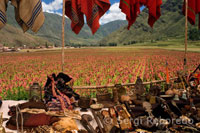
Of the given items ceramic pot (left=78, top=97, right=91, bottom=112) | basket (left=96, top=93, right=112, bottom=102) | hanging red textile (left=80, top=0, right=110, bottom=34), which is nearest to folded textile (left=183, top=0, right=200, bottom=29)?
hanging red textile (left=80, top=0, right=110, bottom=34)

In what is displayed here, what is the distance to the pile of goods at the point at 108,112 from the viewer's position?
267 centimetres

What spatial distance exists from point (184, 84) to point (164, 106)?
1.80 meters

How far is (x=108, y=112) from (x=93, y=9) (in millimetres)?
2023

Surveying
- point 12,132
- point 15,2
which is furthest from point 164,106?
point 15,2

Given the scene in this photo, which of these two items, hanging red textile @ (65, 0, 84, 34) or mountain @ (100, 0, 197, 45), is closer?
hanging red textile @ (65, 0, 84, 34)

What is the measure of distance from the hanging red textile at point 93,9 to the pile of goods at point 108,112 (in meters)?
1.28

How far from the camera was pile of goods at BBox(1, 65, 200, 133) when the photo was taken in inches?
105

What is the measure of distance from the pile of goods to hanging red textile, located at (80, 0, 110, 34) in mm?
1277

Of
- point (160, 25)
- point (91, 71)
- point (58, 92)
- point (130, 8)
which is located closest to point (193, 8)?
point (130, 8)

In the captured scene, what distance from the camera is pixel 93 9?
10.8ft

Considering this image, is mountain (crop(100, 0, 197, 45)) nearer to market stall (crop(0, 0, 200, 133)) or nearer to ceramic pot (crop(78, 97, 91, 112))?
market stall (crop(0, 0, 200, 133))

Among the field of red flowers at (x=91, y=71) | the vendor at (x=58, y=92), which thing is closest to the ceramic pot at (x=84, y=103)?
the vendor at (x=58, y=92)

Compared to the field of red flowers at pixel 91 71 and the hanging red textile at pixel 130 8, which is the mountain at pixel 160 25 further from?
the hanging red textile at pixel 130 8

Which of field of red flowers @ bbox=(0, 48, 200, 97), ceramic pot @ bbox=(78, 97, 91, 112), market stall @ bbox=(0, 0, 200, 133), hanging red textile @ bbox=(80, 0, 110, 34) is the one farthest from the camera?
field of red flowers @ bbox=(0, 48, 200, 97)
